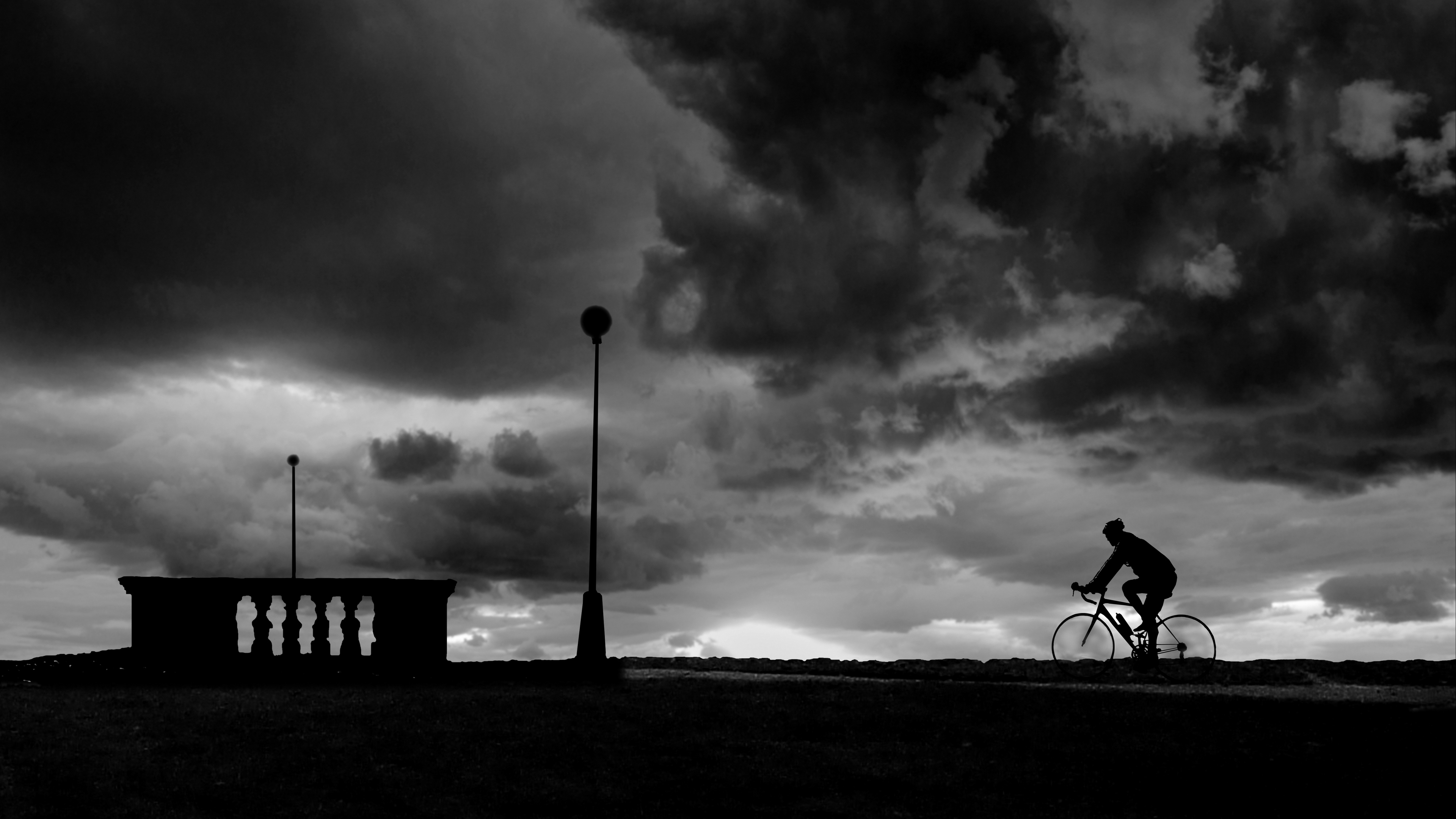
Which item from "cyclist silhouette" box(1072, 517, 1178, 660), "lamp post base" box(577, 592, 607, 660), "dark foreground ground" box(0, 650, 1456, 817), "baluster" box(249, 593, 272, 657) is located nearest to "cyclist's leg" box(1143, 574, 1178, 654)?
"cyclist silhouette" box(1072, 517, 1178, 660)

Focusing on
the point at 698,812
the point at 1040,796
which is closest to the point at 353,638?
the point at 698,812

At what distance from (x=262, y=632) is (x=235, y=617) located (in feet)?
1.81

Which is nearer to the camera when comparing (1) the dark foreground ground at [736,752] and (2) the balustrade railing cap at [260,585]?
(1) the dark foreground ground at [736,752]

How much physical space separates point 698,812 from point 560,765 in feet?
6.48

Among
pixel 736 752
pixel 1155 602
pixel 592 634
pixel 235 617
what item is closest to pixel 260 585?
pixel 235 617

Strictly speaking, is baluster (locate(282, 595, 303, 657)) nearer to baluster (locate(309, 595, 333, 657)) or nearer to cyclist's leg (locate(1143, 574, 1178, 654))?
baluster (locate(309, 595, 333, 657))

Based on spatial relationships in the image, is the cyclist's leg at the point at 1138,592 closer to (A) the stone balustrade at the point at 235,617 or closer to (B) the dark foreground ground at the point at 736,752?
(B) the dark foreground ground at the point at 736,752

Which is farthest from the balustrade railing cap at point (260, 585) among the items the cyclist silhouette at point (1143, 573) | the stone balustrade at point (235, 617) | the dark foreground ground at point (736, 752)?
the cyclist silhouette at point (1143, 573)

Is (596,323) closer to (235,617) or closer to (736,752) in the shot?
(235,617)

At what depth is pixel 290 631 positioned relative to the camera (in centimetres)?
2056

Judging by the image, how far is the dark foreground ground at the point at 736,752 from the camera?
11656 mm

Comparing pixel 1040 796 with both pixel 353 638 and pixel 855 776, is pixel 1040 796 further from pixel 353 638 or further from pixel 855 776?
pixel 353 638

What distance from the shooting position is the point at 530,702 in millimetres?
15633

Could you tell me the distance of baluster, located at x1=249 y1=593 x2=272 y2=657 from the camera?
2069 centimetres
